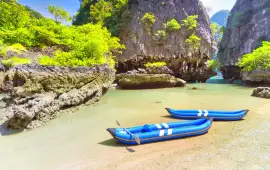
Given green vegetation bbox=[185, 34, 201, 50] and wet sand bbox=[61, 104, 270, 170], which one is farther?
green vegetation bbox=[185, 34, 201, 50]

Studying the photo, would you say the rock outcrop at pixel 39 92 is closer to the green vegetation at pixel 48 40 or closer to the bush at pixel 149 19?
the green vegetation at pixel 48 40

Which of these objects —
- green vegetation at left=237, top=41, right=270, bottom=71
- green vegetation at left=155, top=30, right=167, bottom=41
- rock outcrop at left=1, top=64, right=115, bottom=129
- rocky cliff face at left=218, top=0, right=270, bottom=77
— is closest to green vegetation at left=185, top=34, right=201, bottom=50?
green vegetation at left=155, top=30, right=167, bottom=41

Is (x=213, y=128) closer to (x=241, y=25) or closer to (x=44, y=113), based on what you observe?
(x=44, y=113)

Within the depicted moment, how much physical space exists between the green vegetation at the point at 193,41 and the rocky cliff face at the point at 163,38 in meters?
0.56

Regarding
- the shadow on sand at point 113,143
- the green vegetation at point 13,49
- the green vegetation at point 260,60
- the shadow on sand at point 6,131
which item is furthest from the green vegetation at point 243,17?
the shadow on sand at point 6,131

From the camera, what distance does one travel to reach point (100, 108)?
11461 millimetres

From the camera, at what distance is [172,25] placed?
2900cm

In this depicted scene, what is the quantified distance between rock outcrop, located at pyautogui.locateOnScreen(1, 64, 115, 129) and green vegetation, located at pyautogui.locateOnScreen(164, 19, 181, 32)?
849 inches

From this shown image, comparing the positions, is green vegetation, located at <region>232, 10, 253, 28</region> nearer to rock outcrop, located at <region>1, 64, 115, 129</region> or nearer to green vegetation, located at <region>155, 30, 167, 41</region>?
green vegetation, located at <region>155, 30, 167, 41</region>

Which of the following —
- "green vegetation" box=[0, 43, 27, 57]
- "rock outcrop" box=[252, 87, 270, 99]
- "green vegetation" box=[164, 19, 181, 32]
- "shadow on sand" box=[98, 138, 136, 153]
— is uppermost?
"green vegetation" box=[164, 19, 181, 32]

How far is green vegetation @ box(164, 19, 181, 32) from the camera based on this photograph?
A: 2899cm

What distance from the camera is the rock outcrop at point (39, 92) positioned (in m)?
7.38

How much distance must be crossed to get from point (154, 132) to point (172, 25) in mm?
25898

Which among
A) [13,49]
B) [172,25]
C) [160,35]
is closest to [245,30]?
A: [172,25]
